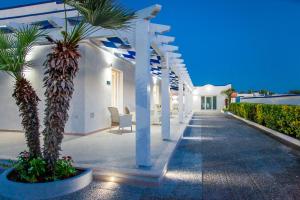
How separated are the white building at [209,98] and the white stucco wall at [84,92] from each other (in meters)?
30.6

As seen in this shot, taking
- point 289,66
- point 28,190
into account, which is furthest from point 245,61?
point 28,190

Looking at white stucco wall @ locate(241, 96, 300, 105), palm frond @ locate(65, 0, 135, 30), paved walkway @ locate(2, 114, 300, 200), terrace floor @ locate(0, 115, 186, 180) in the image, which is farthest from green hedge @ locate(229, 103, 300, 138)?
palm frond @ locate(65, 0, 135, 30)

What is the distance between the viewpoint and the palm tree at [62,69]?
3.83 m

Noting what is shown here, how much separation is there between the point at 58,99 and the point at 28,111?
31.9 inches

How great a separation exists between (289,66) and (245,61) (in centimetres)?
1793

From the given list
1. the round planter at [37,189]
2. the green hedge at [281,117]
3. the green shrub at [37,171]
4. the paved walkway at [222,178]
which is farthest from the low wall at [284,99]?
the round planter at [37,189]

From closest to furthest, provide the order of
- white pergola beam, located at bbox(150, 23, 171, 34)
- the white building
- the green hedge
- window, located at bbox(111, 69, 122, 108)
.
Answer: white pergola beam, located at bbox(150, 23, 171, 34) < the green hedge < window, located at bbox(111, 69, 122, 108) < the white building

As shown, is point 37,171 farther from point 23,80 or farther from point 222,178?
point 222,178

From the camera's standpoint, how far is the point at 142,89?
4.93 m

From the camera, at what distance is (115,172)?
4.61 meters

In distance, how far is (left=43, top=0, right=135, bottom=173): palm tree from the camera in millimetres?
3834

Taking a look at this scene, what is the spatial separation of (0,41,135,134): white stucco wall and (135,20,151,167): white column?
4.47 metres

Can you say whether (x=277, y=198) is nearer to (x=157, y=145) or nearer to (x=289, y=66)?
(x=157, y=145)

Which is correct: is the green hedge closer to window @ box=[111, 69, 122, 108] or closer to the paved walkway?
the paved walkway
